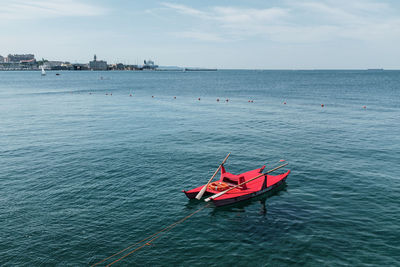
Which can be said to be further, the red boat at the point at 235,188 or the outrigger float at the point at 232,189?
the red boat at the point at 235,188


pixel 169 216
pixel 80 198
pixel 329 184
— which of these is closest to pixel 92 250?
pixel 169 216

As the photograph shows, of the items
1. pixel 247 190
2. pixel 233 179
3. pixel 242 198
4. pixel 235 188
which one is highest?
pixel 233 179

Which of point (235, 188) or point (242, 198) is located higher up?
point (235, 188)

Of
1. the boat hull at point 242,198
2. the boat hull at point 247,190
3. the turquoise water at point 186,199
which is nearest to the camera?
the turquoise water at point 186,199

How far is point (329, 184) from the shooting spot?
34.0 metres

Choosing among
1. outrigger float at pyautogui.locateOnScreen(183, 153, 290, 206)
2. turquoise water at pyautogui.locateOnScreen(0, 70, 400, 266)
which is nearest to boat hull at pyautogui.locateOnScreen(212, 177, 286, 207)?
outrigger float at pyautogui.locateOnScreen(183, 153, 290, 206)

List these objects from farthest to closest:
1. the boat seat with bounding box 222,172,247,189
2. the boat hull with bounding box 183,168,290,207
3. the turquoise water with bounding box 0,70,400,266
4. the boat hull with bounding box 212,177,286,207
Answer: the boat seat with bounding box 222,172,247,189
the boat hull with bounding box 183,168,290,207
the boat hull with bounding box 212,177,286,207
the turquoise water with bounding box 0,70,400,266

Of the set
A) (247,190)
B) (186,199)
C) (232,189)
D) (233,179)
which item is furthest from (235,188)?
(186,199)

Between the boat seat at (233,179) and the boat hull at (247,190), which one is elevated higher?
the boat seat at (233,179)

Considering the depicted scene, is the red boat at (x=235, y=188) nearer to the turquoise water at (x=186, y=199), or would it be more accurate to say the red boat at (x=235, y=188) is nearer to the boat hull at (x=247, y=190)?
the boat hull at (x=247, y=190)

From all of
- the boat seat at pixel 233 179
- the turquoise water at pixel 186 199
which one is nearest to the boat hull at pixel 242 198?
the turquoise water at pixel 186 199

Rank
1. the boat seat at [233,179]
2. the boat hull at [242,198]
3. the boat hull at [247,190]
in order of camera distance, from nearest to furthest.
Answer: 1. the boat hull at [242,198]
2. the boat hull at [247,190]
3. the boat seat at [233,179]

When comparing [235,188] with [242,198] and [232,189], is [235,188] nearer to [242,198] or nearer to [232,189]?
[232,189]

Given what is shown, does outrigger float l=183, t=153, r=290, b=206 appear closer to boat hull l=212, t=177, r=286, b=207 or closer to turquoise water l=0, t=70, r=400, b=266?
boat hull l=212, t=177, r=286, b=207
